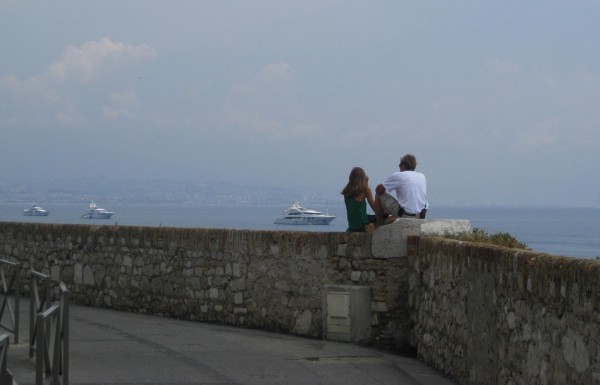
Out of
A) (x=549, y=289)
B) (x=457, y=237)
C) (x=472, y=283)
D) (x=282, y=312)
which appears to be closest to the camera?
(x=549, y=289)

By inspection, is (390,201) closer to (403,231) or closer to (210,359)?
(403,231)

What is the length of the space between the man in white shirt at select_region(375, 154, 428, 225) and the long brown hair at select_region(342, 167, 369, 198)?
25 cm

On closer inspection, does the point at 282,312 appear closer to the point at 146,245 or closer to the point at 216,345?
the point at 216,345

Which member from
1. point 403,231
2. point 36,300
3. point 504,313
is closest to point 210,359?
point 36,300

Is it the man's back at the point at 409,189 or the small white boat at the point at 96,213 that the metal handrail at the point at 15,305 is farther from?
the small white boat at the point at 96,213

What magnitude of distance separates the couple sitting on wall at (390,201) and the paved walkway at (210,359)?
1.66 m

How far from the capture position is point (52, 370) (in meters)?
7.01

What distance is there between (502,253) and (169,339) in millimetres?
4794

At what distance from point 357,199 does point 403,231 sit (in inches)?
40.3

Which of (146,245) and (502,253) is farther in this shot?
(146,245)

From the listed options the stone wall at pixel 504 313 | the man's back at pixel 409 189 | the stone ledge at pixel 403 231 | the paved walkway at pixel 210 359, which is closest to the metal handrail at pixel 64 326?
the paved walkway at pixel 210 359

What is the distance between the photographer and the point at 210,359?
9789 mm

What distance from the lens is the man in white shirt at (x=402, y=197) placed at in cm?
1196

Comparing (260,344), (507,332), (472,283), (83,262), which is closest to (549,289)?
(507,332)
